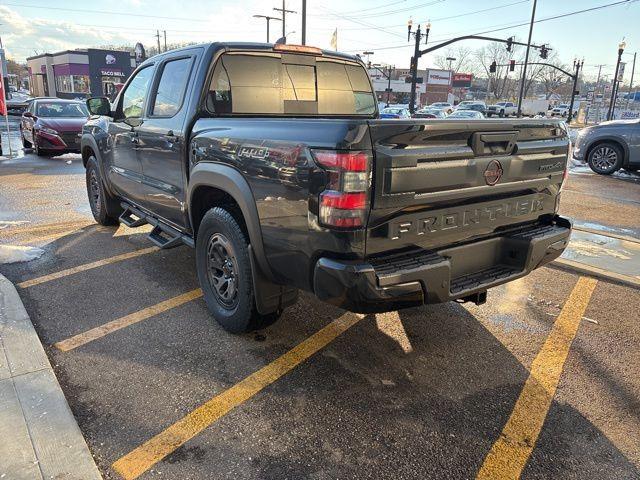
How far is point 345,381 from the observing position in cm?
306

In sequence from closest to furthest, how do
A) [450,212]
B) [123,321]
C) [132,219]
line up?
1. [450,212]
2. [123,321]
3. [132,219]

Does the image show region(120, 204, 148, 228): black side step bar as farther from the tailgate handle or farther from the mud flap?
the tailgate handle

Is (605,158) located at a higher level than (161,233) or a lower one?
higher

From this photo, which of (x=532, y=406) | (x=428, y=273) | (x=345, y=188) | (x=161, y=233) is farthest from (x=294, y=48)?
(x=532, y=406)

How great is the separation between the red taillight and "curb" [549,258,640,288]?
366 cm

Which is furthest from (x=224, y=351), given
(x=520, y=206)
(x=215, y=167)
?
(x=520, y=206)

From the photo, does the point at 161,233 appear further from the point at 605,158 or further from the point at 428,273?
the point at 605,158

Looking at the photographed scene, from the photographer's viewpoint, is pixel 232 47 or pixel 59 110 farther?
pixel 59 110

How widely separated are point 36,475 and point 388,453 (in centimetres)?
163

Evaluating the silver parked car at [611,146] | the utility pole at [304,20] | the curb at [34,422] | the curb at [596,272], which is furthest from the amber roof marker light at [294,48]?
the utility pole at [304,20]

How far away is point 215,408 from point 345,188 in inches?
56.9

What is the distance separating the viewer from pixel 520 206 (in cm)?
324

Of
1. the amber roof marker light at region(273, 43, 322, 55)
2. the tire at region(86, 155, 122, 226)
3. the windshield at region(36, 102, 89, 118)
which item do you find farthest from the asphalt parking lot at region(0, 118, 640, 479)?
the windshield at region(36, 102, 89, 118)

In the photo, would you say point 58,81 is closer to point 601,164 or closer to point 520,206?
point 601,164
